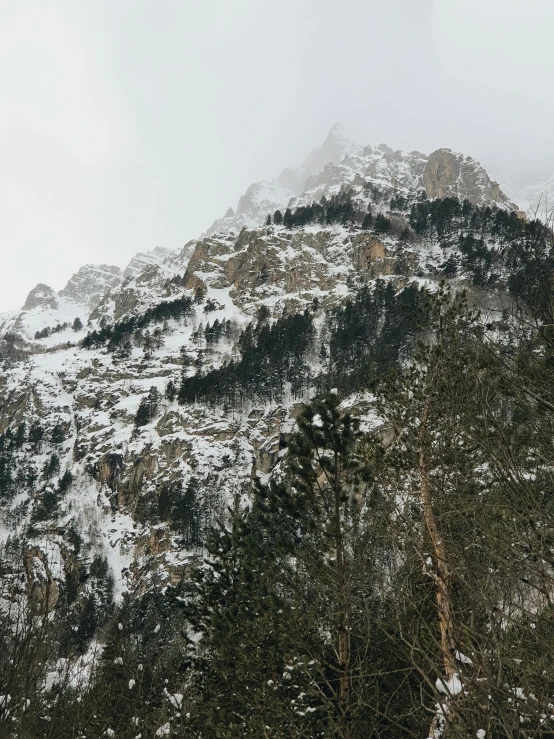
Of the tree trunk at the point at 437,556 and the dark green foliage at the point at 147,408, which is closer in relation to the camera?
the tree trunk at the point at 437,556

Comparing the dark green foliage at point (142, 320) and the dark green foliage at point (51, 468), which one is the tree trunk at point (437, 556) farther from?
the dark green foliage at point (142, 320)

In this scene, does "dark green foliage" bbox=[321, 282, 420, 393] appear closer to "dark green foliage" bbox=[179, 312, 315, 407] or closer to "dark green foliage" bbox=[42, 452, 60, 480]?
"dark green foliage" bbox=[179, 312, 315, 407]

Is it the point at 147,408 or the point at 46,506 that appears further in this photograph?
the point at 147,408

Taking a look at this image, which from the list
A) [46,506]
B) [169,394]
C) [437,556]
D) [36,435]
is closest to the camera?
[437,556]

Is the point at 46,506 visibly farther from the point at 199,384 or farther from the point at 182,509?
the point at 199,384

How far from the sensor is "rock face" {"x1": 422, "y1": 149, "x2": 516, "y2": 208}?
158 metres

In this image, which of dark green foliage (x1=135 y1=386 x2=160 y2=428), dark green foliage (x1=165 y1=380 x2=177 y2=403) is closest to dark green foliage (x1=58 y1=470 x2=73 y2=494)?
dark green foliage (x1=135 y1=386 x2=160 y2=428)

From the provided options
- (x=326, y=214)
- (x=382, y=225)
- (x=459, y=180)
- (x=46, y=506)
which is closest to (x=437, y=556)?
(x=46, y=506)

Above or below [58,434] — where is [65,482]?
below

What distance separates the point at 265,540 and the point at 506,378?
1182 cm

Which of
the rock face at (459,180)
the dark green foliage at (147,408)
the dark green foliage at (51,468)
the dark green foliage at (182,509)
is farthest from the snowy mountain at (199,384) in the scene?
the rock face at (459,180)

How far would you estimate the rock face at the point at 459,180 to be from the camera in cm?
15825

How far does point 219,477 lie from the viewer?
65938mm

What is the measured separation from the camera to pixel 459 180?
16400 centimetres
